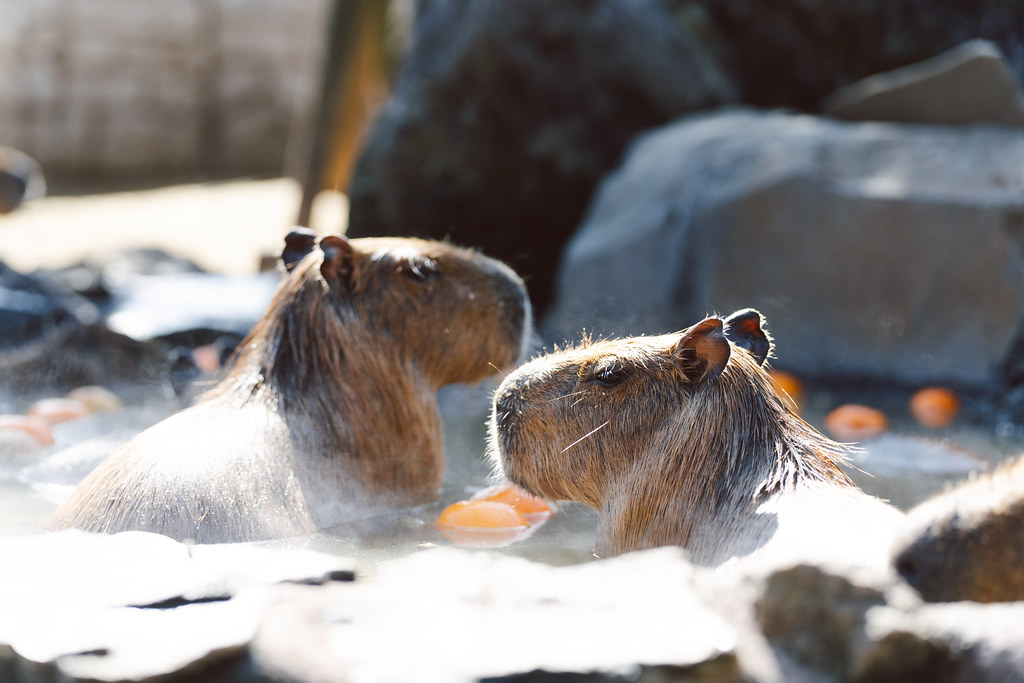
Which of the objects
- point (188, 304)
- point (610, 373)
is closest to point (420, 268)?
point (610, 373)

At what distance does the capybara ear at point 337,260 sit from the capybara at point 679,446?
82 cm

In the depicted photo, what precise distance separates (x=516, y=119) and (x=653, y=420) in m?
5.12

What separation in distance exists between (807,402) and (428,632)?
3848 millimetres

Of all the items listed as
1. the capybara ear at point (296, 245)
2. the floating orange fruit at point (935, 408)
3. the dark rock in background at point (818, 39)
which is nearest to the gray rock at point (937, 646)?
the capybara ear at point (296, 245)

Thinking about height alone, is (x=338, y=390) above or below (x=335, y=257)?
below

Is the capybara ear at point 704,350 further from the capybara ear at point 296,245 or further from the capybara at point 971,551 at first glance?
the capybara ear at point 296,245

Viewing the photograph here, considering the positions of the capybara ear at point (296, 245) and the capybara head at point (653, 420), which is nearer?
the capybara head at point (653, 420)

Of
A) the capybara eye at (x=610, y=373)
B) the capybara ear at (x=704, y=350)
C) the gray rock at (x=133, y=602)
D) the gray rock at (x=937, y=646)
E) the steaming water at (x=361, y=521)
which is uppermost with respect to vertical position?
the capybara ear at (x=704, y=350)

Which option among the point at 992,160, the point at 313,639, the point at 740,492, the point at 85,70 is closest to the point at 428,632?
the point at 313,639

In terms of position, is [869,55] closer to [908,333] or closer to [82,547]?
[908,333]

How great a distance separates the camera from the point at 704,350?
100 inches

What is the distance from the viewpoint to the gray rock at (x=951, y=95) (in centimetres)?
614

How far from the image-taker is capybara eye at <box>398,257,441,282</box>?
351cm

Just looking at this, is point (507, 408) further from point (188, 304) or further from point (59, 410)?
point (188, 304)
